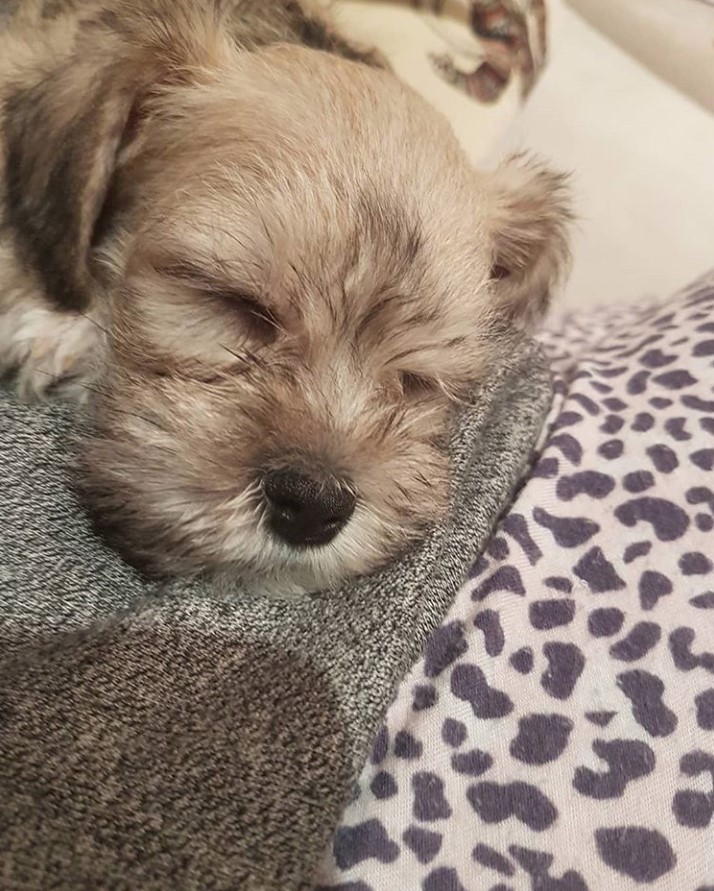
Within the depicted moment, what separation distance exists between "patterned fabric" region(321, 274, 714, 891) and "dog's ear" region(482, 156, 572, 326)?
14.1 inches

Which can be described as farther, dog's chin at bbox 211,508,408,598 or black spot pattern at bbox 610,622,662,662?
black spot pattern at bbox 610,622,662,662

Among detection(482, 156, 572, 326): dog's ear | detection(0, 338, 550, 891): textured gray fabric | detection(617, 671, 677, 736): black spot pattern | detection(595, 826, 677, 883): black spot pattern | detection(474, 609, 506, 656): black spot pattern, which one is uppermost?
detection(482, 156, 572, 326): dog's ear

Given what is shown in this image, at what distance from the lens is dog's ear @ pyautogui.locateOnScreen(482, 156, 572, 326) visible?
188 cm

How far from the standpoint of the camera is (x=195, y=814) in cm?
106

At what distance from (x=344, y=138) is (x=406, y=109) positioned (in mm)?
175

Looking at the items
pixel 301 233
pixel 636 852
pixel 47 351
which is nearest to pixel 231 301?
pixel 301 233

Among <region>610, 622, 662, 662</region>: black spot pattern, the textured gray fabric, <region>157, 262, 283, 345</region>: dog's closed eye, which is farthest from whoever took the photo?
<region>610, 622, 662, 662</region>: black spot pattern

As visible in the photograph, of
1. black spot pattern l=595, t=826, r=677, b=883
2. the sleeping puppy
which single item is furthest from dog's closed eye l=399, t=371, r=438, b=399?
black spot pattern l=595, t=826, r=677, b=883

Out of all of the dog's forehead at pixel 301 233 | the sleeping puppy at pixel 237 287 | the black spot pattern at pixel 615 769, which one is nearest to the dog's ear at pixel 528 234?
the sleeping puppy at pixel 237 287

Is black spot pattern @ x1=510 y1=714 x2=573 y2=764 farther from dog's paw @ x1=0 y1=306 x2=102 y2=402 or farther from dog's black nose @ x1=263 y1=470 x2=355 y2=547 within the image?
dog's paw @ x1=0 y1=306 x2=102 y2=402

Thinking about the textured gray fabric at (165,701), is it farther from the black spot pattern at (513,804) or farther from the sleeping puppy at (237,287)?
the black spot pattern at (513,804)

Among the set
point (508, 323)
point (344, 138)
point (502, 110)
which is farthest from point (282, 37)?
point (502, 110)

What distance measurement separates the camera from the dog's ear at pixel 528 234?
1880 millimetres

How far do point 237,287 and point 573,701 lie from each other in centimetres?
79
